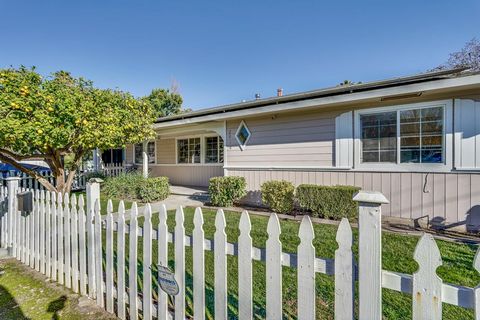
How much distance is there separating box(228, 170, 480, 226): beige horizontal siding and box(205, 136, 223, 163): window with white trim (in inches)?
212

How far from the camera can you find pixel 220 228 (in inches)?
67.9

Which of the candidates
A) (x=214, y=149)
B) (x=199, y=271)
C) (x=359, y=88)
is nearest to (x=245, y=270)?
(x=199, y=271)

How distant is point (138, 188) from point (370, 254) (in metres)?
8.79

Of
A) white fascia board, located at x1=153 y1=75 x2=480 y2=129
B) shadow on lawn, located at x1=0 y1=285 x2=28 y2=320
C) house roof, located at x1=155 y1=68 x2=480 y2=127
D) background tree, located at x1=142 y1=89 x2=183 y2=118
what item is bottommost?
shadow on lawn, located at x1=0 y1=285 x2=28 y2=320

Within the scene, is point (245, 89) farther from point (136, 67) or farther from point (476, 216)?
point (476, 216)

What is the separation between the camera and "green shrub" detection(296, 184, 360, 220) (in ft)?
18.3

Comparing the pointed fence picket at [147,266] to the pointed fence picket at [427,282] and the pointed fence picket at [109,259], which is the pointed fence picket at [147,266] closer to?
the pointed fence picket at [109,259]

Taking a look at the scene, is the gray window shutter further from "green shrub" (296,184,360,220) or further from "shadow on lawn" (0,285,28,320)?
"shadow on lawn" (0,285,28,320)

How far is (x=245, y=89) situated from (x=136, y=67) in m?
9.38

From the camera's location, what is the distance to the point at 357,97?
228 inches

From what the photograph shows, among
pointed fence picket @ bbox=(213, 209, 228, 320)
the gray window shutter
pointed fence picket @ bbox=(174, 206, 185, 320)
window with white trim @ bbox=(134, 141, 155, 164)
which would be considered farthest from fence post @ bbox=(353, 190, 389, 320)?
window with white trim @ bbox=(134, 141, 155, 164)

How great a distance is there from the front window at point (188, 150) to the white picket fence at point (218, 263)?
28.8 ft

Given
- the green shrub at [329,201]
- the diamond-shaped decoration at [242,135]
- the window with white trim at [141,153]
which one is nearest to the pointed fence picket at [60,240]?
the green shrub at [329,201]

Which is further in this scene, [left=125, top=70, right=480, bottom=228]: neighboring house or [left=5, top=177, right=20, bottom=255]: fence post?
[left=125, top=70, right=480, bottom=228]: neighboring house
